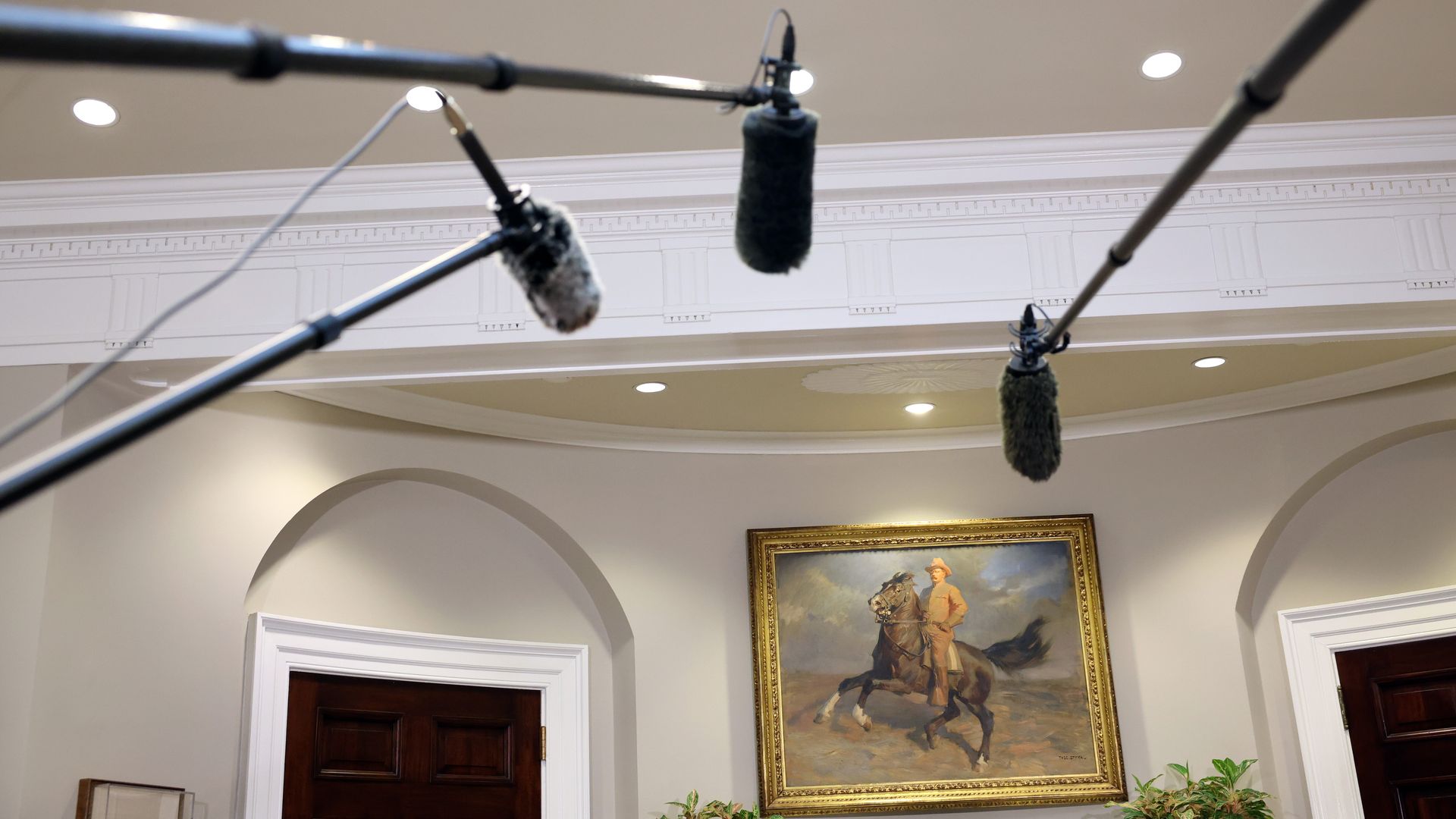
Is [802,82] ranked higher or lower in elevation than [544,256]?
higher

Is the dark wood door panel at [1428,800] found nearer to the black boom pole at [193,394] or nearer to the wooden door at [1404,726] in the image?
the wooden door at [1404,726]

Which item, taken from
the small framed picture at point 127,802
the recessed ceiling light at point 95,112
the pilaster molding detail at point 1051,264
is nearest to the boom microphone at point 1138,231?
the pilaster molding detail at point 1051,264

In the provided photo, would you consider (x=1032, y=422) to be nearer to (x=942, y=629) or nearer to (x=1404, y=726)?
(x=942, y=629)

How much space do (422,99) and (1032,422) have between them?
256 centimetres

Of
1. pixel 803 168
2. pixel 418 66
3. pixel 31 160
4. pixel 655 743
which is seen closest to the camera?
pixel 418 66

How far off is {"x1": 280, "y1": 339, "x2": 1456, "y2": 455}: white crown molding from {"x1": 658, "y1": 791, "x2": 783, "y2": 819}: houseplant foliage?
1.55 metres

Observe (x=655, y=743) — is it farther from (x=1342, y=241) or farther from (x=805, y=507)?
(x=1342, y=241)

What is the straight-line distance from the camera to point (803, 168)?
1.56 metres

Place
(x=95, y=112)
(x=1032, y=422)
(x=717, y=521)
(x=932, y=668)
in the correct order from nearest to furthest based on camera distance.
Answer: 1. (x=1032, y=422)
2. (x=95, y=112)
3. (x=932, y=668)
4. (x=717, y=521)

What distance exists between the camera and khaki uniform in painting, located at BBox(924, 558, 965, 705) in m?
5.58

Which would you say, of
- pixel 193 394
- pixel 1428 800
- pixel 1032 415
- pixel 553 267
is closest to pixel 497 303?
pixel 1032 415

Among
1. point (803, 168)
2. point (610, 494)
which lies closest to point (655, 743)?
point (610, 494)

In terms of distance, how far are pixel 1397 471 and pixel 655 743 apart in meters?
3.42

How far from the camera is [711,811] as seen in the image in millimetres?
5211
